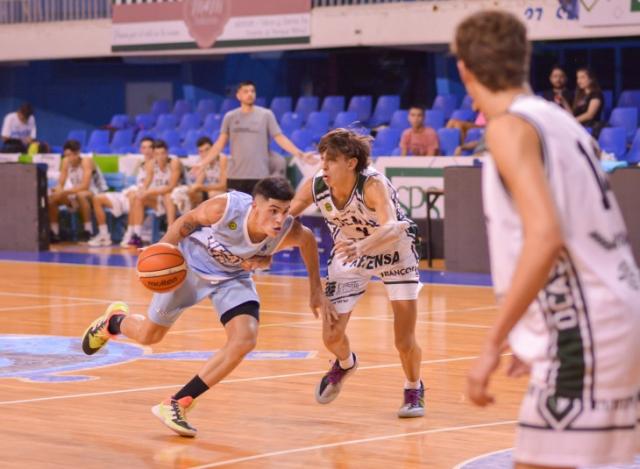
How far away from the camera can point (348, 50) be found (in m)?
23.5

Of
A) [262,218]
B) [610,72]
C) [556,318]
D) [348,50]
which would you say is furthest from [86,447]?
[348,50]

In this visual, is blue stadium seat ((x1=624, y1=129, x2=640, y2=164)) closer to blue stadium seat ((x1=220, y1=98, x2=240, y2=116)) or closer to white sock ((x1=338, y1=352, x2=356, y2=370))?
blue stadium seat ((x1=220, y1=98, x2=240, y2=116))

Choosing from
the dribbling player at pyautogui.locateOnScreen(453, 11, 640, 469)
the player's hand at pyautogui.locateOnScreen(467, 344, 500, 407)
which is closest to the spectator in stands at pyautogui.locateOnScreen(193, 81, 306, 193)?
the dribbling player at pyautogui.locateOnScreen(453, 11, 640, 469)

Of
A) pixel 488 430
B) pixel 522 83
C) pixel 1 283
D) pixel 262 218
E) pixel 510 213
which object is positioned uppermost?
pixel 522 83

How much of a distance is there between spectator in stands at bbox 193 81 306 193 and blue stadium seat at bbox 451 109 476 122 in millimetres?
3962

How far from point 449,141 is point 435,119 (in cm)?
152

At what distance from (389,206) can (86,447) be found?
1.94 meters

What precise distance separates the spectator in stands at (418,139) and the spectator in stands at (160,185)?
3.32 m

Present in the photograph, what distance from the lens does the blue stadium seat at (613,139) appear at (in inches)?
634

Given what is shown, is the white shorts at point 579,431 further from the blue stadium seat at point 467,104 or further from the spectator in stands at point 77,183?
the spectator in stands at point 77,183

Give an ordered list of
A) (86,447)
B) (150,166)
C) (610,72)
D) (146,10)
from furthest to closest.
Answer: (146,10) < (610,72) < (150,166) < (86,447)

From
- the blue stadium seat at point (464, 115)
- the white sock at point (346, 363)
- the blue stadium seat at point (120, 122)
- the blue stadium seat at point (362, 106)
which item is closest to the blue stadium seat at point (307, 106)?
the blue stadium seat at point (362, 106)

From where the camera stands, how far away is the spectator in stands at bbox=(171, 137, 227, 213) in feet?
57.6

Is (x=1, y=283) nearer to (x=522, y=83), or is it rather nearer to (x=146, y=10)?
(x=146, y=10)
